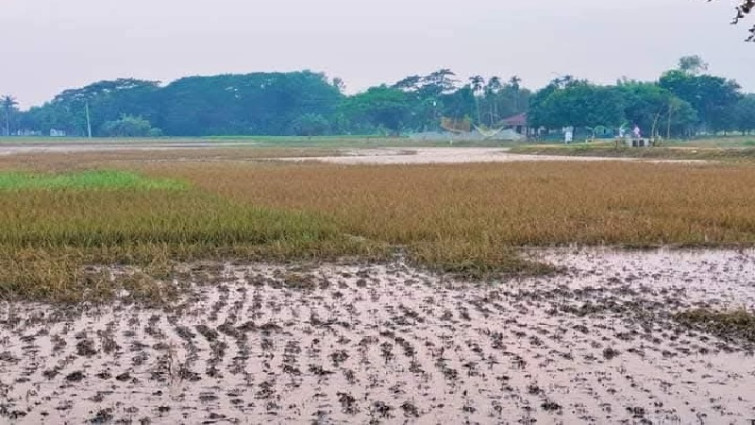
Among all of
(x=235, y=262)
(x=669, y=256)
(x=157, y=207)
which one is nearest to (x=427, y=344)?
(x=235, y=262)

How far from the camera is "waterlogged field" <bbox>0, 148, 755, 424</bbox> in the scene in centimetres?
433

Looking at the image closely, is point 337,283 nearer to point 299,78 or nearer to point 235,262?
point 235,262

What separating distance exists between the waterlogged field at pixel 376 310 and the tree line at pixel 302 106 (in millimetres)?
47280

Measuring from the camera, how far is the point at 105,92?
8706 centimetres

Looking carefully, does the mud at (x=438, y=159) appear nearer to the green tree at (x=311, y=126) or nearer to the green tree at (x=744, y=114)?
the green tree at (x=744, y=114)

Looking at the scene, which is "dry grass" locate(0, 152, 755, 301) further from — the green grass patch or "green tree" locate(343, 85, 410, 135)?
"green tree" locate(343, 85, 410, 135)

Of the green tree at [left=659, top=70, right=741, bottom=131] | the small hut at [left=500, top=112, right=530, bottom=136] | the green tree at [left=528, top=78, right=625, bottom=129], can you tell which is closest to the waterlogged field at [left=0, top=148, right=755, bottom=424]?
the green tree at [left=528, top=78, right=625, bottom=129]

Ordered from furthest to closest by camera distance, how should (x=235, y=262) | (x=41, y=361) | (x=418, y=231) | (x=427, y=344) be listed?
(x=418, y=231) < (x=235, y=262) < (x=427, y=344) < (x=41, y=361)

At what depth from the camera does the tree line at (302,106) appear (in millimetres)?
58375

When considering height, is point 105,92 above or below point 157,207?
above

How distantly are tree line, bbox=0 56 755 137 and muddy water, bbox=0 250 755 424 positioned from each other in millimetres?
50980

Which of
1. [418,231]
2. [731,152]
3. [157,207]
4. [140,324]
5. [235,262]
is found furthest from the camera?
[731,152]

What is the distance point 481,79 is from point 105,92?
38452 millimetres

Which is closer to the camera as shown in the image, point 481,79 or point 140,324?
point 140,324
